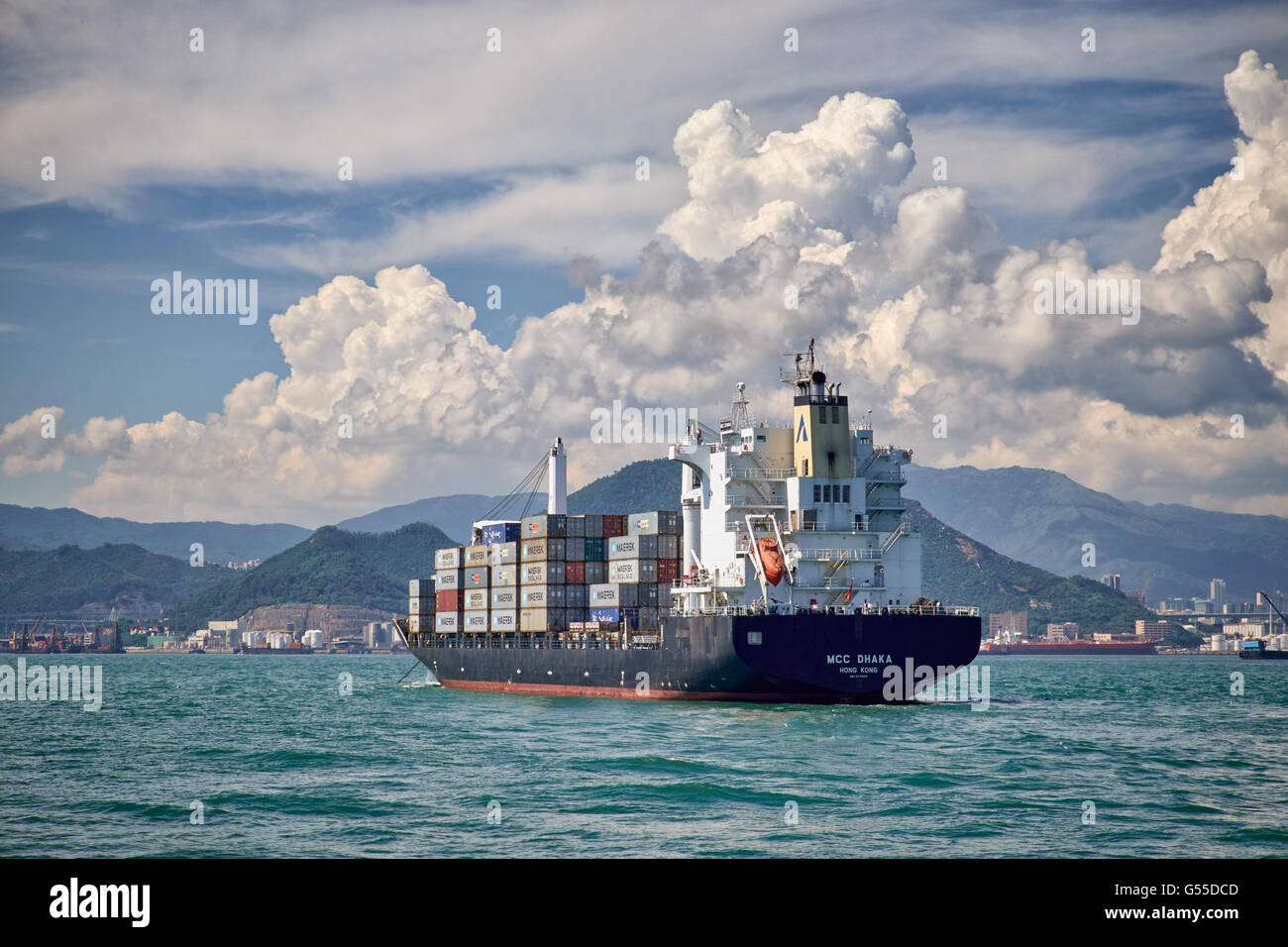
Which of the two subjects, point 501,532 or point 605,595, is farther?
point 501,532

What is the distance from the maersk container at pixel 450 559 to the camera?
9588 centimetres

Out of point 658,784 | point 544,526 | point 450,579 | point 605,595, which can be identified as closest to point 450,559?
point 450,579

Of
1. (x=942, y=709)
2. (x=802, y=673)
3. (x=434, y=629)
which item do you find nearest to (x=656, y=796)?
(x=802, y=673)

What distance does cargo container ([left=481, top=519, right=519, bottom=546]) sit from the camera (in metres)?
90.6

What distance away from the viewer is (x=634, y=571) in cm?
7750

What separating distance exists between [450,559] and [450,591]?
103 inches

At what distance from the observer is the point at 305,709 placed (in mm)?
76375

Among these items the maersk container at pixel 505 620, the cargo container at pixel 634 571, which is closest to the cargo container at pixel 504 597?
the maersk container at pixel 505 620

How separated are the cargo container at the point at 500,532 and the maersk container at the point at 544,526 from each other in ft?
12.1

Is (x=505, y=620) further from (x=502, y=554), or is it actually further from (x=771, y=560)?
(x=771, y=560)

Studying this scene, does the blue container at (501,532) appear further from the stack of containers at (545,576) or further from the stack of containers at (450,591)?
the stack of containers at (545,576)
